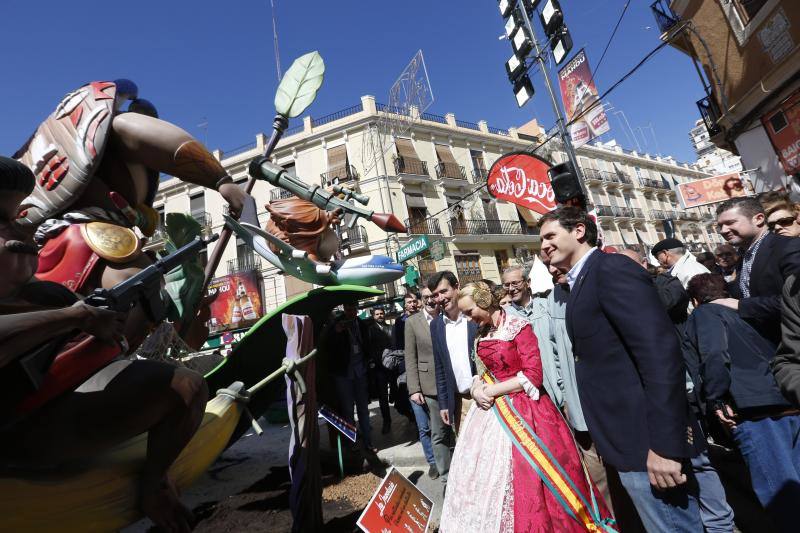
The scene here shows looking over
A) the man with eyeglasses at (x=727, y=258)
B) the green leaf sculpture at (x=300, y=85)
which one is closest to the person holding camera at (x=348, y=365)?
the green leaf sculpture at (x=300, y=85)

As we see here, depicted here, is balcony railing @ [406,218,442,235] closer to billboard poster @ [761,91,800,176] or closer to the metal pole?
the metal pole

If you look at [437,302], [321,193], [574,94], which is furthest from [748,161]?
[321,193]

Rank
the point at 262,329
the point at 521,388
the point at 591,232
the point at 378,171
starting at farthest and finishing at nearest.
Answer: the point at 378,171 → the point at 262,329 → the point at 521,388 → the point at 591,232

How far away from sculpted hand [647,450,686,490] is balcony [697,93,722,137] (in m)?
12.4

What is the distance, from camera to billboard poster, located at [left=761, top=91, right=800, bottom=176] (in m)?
8.27

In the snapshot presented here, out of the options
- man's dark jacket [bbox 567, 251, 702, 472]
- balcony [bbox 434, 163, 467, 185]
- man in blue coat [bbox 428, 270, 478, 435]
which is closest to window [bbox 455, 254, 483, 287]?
balcony [bbox 434, 163, 467, 185]

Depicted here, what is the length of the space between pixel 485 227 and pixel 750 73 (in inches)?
550

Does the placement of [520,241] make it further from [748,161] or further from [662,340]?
[662,340]

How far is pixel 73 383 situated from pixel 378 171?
787 inches

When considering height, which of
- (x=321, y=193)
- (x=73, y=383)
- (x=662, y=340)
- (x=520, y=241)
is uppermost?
(x=520, y=241)

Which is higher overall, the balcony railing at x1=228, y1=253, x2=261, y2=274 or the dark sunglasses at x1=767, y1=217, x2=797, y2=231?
the balcony railing at x1=228, y1=253, x2=261, y2=274

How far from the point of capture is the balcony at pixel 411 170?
20.8m

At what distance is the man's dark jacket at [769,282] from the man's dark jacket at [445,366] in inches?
73.3

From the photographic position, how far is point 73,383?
3.60 feet
